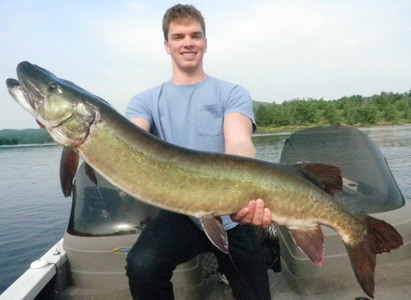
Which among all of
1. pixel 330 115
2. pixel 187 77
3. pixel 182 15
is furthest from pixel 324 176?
pixel 330 115

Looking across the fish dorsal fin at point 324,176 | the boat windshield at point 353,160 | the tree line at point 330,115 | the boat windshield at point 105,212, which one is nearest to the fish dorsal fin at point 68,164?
the boat windshield at point 105,212

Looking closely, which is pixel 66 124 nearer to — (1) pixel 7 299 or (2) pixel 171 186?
(2) pixel 171 186

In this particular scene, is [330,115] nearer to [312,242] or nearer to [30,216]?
[30,216]

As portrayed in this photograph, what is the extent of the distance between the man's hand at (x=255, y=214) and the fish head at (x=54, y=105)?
119 centimetres

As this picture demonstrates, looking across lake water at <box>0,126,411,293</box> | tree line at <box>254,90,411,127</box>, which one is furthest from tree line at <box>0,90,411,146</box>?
lake water at <box>0,126,411,293</box>

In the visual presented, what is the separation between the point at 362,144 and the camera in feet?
12.6

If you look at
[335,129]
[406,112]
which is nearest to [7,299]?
[335,129]

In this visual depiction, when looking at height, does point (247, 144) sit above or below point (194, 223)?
above

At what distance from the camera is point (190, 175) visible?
224 cm

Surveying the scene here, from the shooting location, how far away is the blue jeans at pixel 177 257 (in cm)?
236

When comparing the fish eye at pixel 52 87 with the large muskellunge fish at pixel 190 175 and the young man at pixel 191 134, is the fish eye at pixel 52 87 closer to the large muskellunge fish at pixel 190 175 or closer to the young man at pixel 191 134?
the large muskellunge fish at pixel 190 175

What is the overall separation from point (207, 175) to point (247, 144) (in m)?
0.63

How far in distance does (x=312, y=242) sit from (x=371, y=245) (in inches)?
16.2

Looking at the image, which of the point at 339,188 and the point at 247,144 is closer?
the point at 339,188
